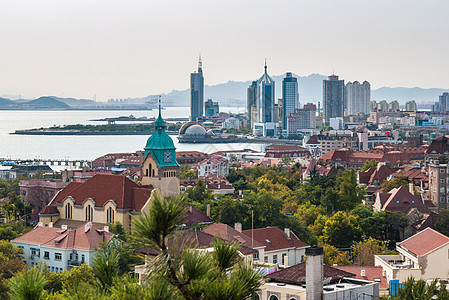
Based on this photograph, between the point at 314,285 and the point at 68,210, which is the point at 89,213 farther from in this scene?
the point at 314,285

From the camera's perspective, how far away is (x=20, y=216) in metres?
36.8

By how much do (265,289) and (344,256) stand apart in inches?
560

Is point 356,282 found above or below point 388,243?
above

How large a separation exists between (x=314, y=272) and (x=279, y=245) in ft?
43.2

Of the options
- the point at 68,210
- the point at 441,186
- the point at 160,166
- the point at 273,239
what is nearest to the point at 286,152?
the point at 441,186

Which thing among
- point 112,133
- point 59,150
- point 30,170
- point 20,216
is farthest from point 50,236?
point 112,133

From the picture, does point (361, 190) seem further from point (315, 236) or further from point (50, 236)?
point (50, 236)

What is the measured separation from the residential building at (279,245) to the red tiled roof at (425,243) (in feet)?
12.6

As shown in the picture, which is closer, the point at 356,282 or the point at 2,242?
the point at 356,282

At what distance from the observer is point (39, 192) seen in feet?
123

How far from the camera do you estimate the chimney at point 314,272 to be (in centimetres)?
1327

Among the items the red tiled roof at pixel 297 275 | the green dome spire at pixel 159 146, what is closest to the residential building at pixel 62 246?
the green dome spire at pixel 159 146

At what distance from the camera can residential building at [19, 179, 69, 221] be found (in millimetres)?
37000

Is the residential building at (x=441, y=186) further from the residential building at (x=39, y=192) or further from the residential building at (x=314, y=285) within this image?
the residential building at (x=314, y=285)
